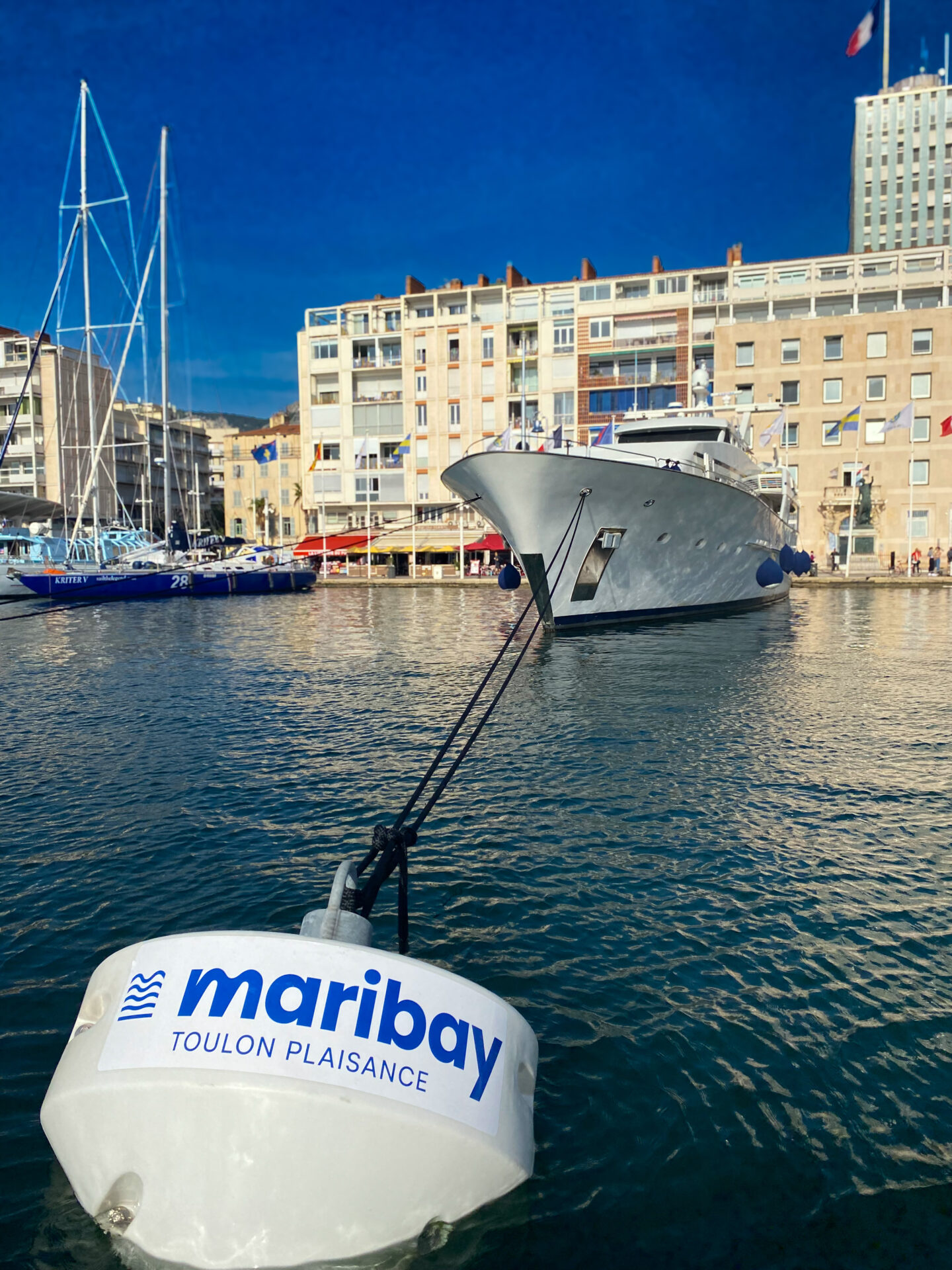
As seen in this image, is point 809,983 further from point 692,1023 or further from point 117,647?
point 117,647

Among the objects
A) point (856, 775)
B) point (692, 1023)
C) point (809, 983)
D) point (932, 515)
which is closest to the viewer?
point (692, 1023)

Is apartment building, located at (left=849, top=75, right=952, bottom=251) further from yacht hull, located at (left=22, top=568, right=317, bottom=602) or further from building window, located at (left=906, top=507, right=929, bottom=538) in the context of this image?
yacht hull, located at (left=22, top=568, right=317, bottom=602)

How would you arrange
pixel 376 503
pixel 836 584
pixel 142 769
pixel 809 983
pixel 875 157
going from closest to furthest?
1. pixel 809 983
2. pixel 142 769
3. pixel 836 584
4. pixel 376 503
5. pixel 875 157

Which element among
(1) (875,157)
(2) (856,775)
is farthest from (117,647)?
(1) (875,157)

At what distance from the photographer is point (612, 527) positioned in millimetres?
21344

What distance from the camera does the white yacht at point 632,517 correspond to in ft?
66.4

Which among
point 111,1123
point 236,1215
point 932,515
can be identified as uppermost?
point 932,515

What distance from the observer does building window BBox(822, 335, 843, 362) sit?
55031mm

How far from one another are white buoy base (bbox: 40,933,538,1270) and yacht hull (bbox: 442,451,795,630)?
16017mm

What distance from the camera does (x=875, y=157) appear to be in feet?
374

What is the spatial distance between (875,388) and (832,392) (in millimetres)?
2422

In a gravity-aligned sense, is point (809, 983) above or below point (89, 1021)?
below

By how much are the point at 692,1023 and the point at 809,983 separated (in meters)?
0.84

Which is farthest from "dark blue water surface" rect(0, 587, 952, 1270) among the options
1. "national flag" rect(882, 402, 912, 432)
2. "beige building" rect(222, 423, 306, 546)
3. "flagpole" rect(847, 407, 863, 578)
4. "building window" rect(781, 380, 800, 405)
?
"beige building" rect(222, 423, 306, 546)
